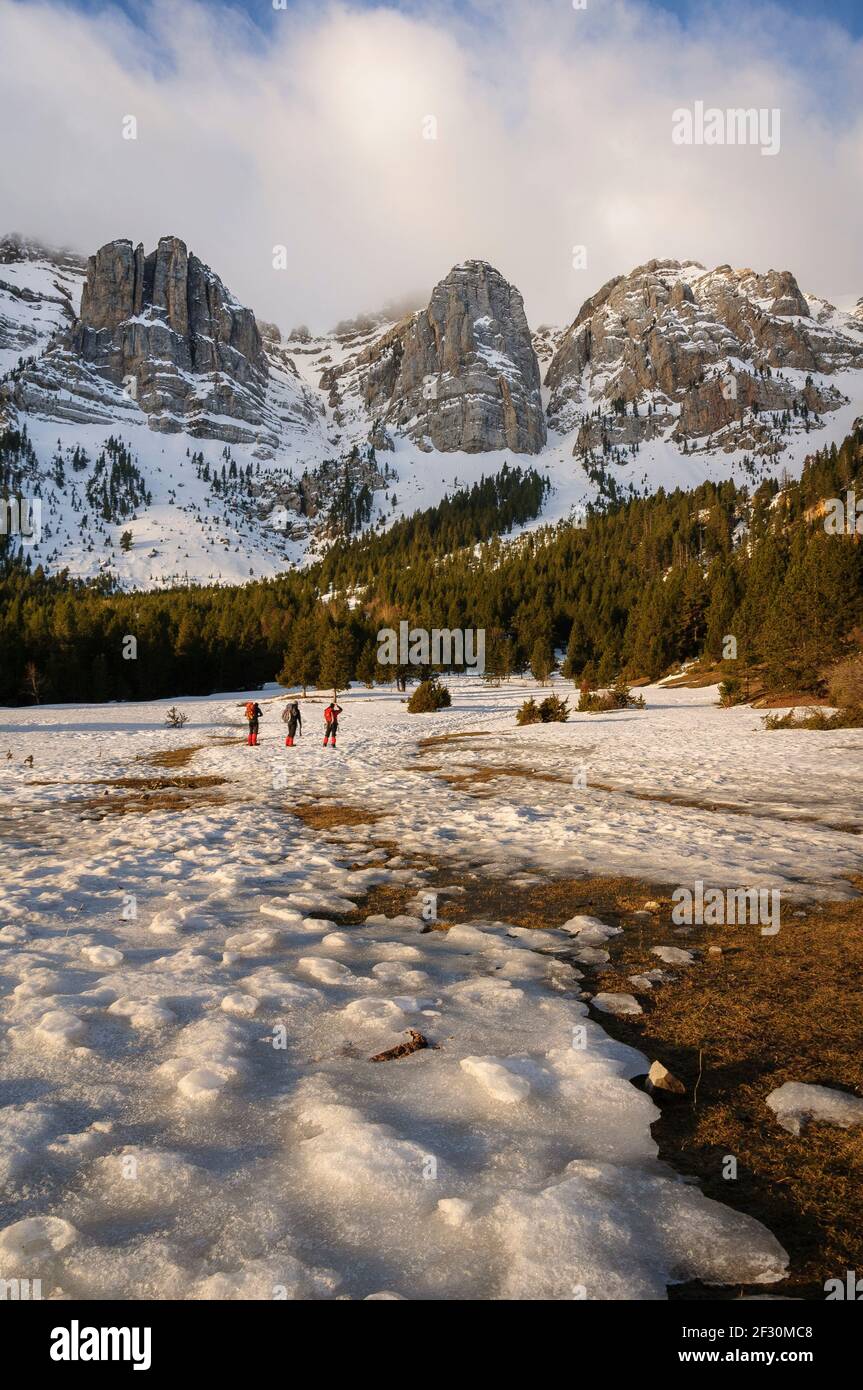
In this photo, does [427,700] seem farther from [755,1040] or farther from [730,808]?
[755,1040]

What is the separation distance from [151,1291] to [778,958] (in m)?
4.79

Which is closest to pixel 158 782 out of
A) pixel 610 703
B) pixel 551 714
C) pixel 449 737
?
pixel 449 737

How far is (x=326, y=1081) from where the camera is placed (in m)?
3.46

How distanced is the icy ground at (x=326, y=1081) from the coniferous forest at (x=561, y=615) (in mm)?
33056

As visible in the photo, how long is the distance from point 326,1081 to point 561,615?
106 metres

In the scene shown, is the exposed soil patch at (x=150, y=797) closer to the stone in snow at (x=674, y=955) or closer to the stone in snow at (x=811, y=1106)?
the stone in snow at (x=674, y=955)

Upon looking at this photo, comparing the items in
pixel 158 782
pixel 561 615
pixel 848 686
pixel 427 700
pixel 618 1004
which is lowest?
pixel 158 782

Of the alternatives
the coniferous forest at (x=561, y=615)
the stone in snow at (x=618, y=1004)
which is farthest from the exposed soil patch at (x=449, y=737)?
the stone in snow at (x=618, y=1004)

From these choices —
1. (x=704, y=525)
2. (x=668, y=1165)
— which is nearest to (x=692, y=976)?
(x=668, y=1165)

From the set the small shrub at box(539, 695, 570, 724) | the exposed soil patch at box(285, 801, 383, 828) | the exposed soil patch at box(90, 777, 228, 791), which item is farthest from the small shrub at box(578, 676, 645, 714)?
the exposed soil patch at box(285, 801, 383, 828)

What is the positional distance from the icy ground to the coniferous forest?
33.1m

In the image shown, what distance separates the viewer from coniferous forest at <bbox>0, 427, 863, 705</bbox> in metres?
40.5

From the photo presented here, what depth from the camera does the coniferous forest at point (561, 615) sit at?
1596 inches

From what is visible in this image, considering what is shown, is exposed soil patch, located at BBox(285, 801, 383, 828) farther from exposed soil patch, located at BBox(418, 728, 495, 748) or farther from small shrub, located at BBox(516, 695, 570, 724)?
small shrub, located at BBox(516, 695, 570, 724)
